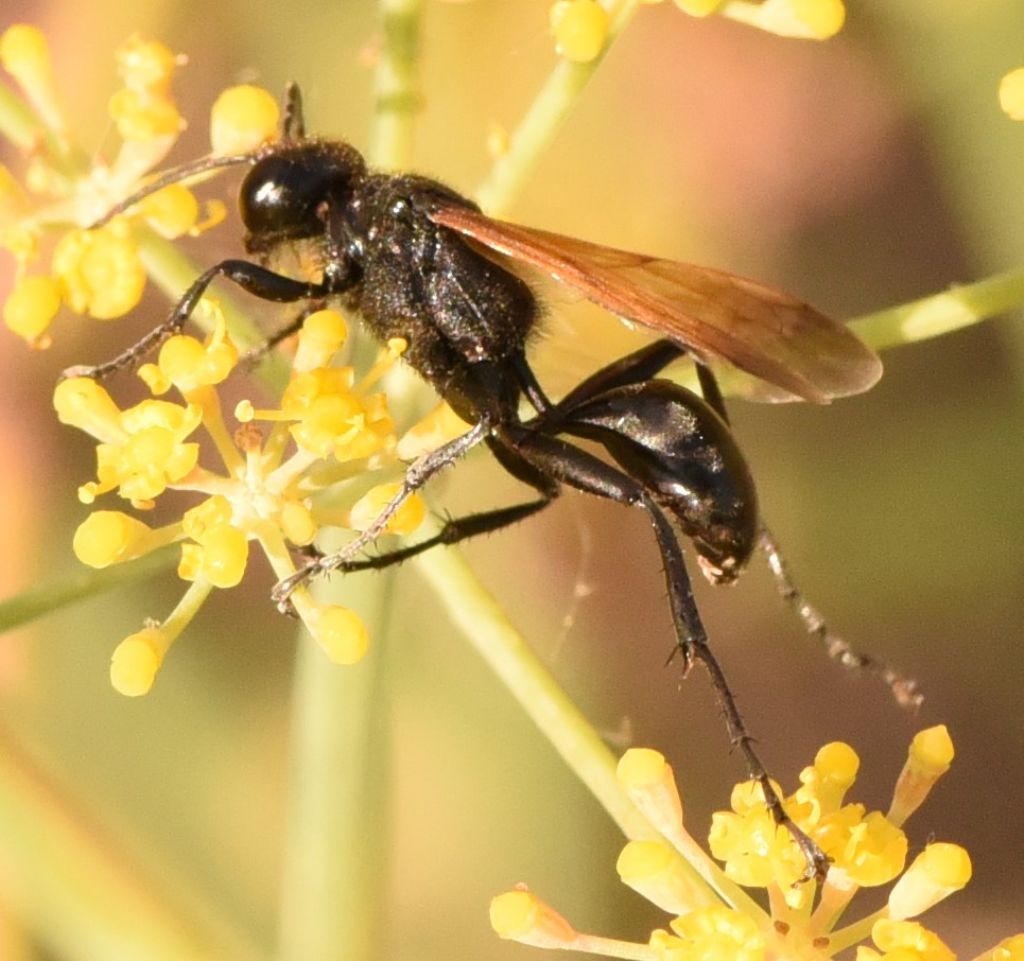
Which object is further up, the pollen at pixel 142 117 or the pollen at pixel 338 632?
the pollen at pixel 142 117

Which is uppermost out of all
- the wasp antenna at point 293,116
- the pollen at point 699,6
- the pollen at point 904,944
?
the wasp antenna at point 293,116

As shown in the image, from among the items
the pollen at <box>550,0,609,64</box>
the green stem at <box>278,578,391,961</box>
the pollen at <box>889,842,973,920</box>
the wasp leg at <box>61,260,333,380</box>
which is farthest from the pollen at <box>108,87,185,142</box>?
the pollen at <box>889,842,973,920</box>

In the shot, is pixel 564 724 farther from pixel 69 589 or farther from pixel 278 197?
pixel 278 197

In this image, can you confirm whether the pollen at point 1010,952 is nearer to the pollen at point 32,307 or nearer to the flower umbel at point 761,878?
the flower umbel at point 761,878

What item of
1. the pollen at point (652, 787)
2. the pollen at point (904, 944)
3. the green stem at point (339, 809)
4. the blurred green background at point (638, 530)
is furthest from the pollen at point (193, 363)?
the blurred green background at point (638, 530)

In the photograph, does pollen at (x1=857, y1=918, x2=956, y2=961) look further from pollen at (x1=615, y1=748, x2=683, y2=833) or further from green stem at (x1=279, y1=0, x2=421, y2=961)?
green stem at (x1=279, y1=0, x2=421, y2=961)

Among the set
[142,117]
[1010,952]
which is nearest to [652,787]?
Answer: [1010,952]
